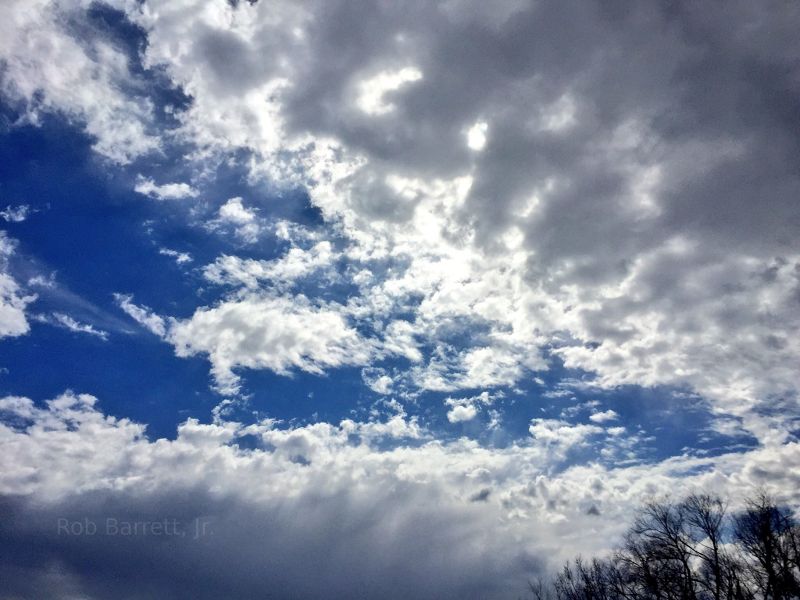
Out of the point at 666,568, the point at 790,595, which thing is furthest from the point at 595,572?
the point at 790,595

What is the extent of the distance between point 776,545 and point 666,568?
7.33 metres

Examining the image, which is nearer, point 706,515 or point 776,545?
point 776,545

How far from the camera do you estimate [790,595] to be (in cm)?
3002

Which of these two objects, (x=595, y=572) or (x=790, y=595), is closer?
(x=790, y=595)

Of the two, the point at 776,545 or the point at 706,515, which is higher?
the point at 706,515

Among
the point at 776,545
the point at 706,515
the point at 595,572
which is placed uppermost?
the point at 706,515

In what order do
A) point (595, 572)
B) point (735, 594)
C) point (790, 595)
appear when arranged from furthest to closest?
point (595, 572) → point (735, 594) → point (790, 595)

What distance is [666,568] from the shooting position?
33.9 meters

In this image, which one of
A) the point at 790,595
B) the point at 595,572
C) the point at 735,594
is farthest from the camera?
the point at 595,572

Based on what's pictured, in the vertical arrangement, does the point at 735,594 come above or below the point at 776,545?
below

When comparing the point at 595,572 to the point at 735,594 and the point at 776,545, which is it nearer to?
the point at 735,594

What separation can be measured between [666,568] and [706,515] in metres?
4.98

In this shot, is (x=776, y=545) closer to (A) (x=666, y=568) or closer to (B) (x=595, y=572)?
(A) (x=666, y=568)

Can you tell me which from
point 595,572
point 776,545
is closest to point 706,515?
point 776,545
